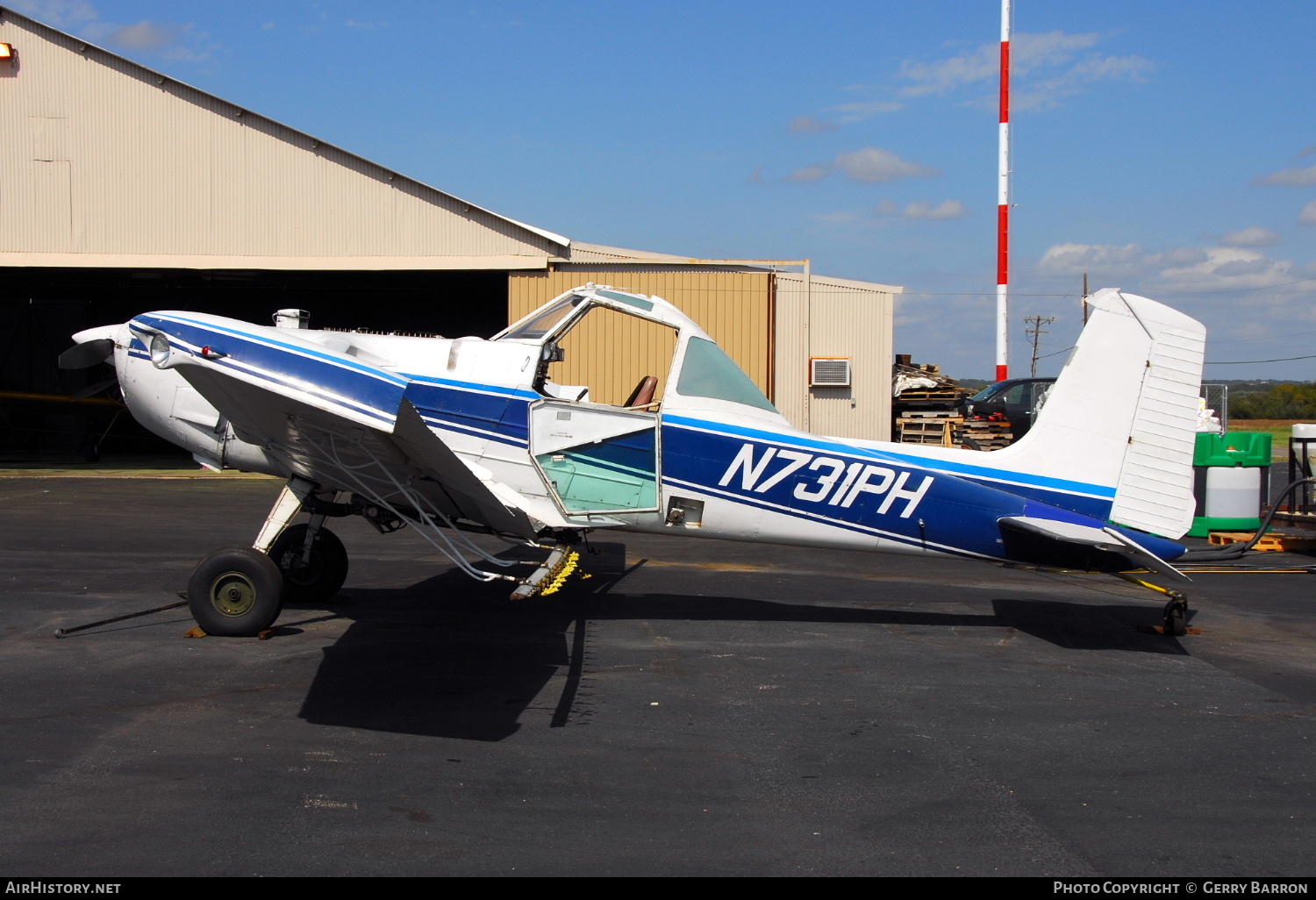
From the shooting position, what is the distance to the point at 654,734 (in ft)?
16.6

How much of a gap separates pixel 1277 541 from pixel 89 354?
13.6 metres

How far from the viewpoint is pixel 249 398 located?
17.9 ft

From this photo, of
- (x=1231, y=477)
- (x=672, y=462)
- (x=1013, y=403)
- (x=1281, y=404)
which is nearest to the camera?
(x=672, y=462)

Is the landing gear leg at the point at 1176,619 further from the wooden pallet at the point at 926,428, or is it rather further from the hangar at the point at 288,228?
the wooden pallet at the point at 926,428

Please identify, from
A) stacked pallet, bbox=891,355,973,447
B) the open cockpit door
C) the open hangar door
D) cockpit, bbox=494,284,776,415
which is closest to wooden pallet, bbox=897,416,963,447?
stacked pallet, bbox=891,355,973,447

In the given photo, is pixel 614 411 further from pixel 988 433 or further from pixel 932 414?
pixel 932 414

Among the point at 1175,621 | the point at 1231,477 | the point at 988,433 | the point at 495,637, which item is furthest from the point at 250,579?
the point at 988,433

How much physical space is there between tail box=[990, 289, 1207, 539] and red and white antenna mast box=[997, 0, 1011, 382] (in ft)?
56.7

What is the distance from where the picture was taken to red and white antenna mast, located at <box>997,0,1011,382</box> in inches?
926

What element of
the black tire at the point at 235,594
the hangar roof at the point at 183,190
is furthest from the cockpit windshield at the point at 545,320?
the hangar roof at the point at 183,190

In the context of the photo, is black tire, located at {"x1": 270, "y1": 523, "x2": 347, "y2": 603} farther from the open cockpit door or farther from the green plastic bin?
the green plastic bin

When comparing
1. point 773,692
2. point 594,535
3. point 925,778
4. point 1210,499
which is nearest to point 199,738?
point 773,692

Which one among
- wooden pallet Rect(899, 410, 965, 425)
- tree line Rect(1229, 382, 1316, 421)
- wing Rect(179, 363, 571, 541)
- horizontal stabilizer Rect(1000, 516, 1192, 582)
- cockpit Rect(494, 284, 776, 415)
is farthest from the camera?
tree line Rect(1229, 382, 1316, 421)

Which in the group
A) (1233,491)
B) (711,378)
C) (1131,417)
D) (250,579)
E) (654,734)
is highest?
(711,378)
